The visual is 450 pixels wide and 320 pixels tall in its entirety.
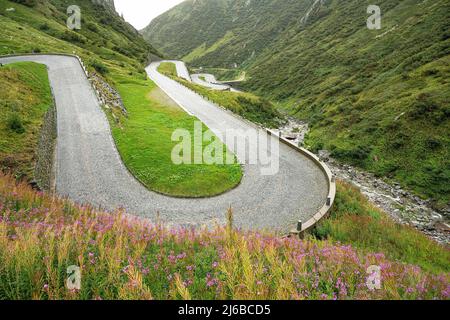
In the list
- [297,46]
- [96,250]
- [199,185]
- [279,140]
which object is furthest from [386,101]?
[297,46]

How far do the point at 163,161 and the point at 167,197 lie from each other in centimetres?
437

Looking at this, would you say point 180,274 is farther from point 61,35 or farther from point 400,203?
point 61,35

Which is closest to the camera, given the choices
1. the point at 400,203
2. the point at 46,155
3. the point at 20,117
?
the point at 46,155

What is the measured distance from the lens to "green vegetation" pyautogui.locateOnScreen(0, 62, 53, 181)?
564 inches

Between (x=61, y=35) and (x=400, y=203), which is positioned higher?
(x=61, y=35)

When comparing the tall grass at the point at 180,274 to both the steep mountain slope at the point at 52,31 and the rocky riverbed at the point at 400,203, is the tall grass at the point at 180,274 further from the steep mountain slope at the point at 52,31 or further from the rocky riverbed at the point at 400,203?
Answer: the steep mountain slope at the point at 52,31

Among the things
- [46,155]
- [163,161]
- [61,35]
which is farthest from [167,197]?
[61,35]

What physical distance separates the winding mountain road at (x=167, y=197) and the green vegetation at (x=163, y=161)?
2.11 feet

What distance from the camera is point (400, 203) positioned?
23812 millimetres

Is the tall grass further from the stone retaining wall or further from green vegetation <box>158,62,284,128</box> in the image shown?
green vegetation <box>158,62,284,128</box>

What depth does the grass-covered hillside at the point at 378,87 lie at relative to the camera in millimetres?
29047

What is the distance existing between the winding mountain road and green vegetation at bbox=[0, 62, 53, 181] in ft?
7.44

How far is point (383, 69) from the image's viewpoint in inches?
2030
